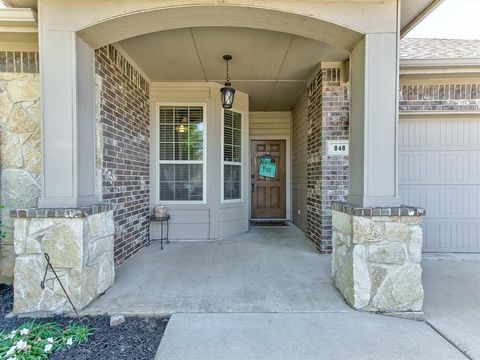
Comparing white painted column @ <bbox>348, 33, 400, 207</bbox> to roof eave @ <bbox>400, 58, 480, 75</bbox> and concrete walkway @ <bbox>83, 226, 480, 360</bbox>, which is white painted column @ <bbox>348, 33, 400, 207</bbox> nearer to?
concrete walkway @ <bbox>83, 226, 480, 360</bbox>

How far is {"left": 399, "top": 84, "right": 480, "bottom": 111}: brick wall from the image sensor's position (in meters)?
3.69

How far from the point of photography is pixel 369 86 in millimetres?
2322

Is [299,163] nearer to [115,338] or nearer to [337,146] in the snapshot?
[337,146]

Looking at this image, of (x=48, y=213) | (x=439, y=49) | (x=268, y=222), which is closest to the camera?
(x=48, y=213)

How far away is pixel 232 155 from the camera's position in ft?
16.2

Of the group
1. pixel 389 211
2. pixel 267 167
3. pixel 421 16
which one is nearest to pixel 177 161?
pixel 267 167

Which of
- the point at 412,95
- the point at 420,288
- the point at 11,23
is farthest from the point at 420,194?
the point at 11,23

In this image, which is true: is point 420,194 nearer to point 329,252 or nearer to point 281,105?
point 329,252

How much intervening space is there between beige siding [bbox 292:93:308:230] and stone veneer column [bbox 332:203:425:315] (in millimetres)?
2696

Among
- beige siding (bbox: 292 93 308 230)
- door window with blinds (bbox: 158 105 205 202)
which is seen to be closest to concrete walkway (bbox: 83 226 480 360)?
door window with blinds (bbox: 158 105 205 202)

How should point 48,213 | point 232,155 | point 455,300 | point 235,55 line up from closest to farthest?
point 48,213
point 455,300
point 235,55
point 232,155

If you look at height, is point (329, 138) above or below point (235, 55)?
below

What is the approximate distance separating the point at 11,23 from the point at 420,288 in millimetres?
4356

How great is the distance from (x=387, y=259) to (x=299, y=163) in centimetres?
342
